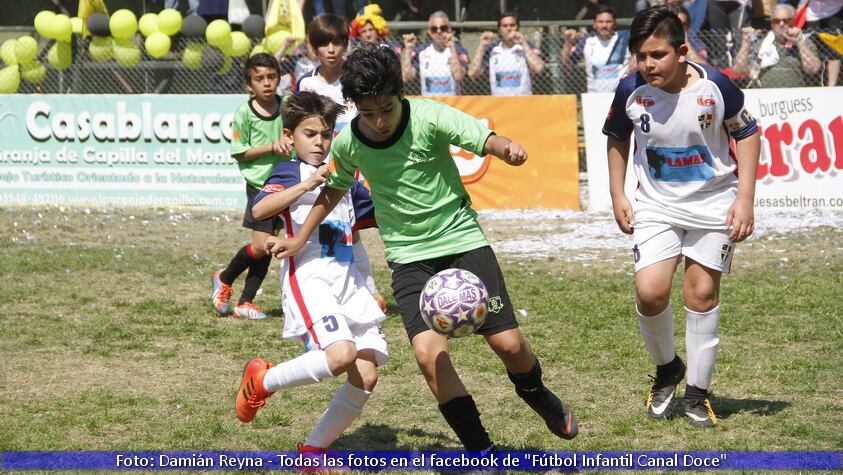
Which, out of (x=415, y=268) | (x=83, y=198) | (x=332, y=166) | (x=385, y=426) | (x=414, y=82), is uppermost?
(x=332, y=166)

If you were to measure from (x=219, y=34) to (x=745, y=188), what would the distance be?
37.2 ft

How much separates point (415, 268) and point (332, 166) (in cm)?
59

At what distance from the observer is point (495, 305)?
4.89m

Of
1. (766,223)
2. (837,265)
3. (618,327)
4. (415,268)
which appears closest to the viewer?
(415,268)

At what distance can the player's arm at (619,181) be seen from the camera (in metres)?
5.80

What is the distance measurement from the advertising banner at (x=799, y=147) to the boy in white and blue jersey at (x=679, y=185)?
7.76m

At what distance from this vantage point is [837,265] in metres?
10.1

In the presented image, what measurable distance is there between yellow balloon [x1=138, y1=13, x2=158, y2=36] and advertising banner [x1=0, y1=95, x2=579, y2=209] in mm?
1646

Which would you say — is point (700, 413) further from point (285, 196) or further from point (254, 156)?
point (254, 156)

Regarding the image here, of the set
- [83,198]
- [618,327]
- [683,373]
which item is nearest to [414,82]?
[83,198]

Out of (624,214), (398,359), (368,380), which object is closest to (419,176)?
(368,380)

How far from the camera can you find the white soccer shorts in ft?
18.4

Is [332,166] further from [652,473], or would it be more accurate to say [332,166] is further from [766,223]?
[766,223]

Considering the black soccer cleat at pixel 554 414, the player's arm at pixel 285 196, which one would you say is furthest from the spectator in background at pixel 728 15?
the player's arm at pixel 285 196
